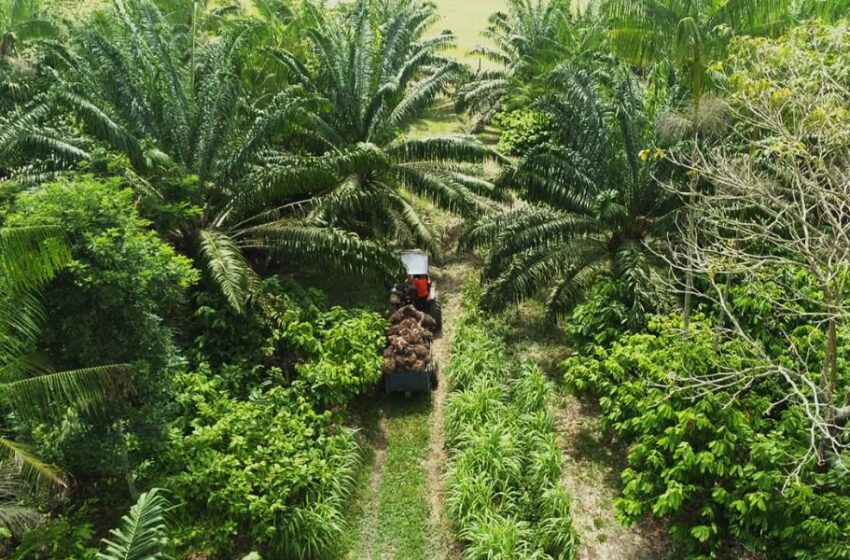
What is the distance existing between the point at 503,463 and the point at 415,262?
4.67m

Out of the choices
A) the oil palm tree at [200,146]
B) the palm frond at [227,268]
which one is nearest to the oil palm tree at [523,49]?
the oil palm tree at [200,146]

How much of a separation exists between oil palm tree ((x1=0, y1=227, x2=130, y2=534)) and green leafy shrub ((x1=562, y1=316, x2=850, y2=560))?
5.94 m

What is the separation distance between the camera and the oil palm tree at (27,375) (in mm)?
6426

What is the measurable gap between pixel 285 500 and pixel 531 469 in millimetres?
3340

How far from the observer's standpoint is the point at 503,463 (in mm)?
9055

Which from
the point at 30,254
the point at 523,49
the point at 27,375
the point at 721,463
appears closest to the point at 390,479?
the point at 721,463

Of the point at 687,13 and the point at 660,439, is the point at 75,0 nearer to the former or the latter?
the point at 687,13

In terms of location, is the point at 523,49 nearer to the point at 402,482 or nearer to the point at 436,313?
the point at 436,313

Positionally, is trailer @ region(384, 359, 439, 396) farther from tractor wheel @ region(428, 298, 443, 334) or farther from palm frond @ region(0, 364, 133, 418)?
palm frond @ region(0, 364, 133, 418)

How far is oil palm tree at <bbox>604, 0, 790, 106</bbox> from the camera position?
1078 centimetres

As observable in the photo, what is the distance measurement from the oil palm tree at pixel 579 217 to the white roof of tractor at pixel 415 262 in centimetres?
108

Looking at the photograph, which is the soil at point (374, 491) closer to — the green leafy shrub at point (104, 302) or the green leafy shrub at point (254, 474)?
the green leafy shrub at point (254, 474)

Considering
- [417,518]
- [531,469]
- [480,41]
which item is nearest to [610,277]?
[531,469]

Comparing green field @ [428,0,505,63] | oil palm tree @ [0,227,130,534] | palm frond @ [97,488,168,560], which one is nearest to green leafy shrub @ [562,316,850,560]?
palm frond @ [97,488,168,560]
